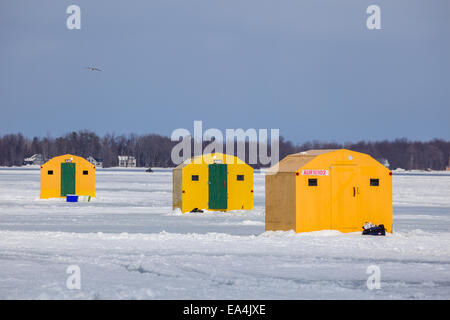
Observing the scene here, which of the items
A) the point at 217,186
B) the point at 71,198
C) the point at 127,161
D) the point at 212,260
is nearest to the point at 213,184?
the point at 217,186

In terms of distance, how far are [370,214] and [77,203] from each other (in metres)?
18.9

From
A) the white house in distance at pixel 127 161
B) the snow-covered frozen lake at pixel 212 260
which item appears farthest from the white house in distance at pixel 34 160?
the snow-covered frozen lake at pixel 212 260

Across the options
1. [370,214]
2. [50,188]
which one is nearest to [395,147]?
[50,188]

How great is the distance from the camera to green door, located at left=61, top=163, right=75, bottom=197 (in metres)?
36.1

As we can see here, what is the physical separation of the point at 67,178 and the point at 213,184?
1183 centimetres

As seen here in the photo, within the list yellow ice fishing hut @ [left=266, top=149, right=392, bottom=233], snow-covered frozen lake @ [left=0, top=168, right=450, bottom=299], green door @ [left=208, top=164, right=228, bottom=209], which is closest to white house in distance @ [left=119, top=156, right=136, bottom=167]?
green door @ [left=208, top=164, right=228, bottom=209]

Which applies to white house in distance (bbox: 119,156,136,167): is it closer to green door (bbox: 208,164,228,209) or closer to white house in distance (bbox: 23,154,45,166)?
white house in distance (bbox: 23,154,45,166)

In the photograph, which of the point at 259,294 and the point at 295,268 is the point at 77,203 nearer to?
the point at 295,268

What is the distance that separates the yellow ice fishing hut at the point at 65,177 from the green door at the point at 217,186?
11.0m

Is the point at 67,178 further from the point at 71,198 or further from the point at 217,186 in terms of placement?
the point at 217,186

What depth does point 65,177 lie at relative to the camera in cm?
3612

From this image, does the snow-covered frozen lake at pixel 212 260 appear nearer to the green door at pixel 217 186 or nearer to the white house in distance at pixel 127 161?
the green door at pixel 217 186

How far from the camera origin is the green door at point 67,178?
119 feet
